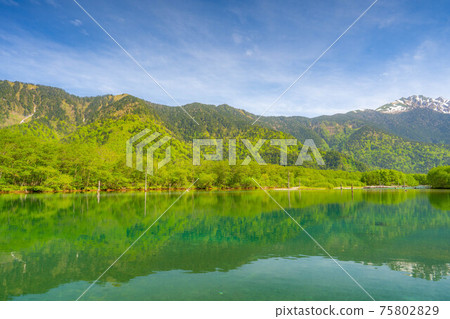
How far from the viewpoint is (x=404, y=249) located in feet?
41.8

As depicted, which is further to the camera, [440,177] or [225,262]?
[440,177]

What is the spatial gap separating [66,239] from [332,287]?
41.6 ft

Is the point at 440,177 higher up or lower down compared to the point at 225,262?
higher up

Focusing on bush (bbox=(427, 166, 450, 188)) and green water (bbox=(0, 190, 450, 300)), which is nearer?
green water (bbox=(0, 190, 450, 300))

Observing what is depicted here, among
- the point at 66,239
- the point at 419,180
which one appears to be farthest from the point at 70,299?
the point at 419,180

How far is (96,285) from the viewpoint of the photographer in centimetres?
844

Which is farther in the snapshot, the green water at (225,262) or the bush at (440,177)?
the bush at (440,177)

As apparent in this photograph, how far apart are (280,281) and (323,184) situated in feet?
400

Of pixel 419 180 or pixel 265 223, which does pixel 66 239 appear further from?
pixel 419 180

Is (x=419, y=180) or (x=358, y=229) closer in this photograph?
(x=358, y=229)
